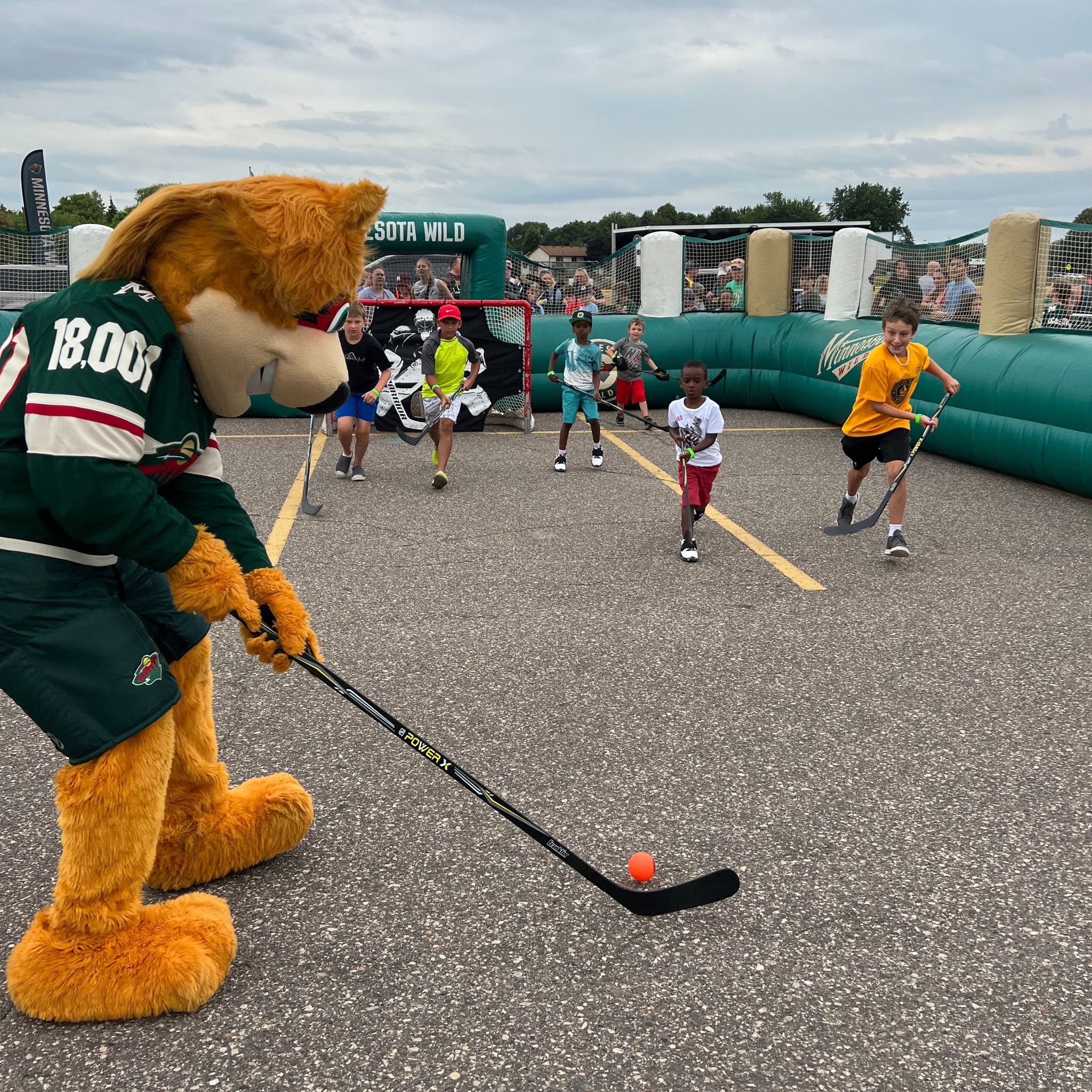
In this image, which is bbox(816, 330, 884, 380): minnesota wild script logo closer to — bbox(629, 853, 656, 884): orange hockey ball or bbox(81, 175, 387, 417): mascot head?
bbox(629, 853, 656, 884): orange hockey ball

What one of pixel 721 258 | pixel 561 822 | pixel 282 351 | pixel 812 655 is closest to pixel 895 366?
pixel 812 655

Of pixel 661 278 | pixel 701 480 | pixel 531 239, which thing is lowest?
pixel 701 480

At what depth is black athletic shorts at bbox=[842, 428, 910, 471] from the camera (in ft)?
22.7

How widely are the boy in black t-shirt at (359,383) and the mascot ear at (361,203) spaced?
6.28m

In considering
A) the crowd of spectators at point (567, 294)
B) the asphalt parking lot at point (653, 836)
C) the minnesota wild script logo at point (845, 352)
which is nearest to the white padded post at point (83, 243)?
the crowd of spectators at point (567, 294)

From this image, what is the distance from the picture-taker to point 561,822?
331 cm

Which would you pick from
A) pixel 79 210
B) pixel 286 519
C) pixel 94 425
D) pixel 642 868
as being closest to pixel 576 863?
pixel 642 868

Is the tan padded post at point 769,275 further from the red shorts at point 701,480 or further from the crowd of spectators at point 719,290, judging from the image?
the red shorts at point 701,480

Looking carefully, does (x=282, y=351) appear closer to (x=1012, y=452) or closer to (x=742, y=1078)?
(x=742, y=1078)

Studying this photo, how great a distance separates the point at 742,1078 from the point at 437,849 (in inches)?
49.1

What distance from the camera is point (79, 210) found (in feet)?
200

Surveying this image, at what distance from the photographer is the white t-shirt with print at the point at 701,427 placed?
22.4 ft

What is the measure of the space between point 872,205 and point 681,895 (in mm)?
116558

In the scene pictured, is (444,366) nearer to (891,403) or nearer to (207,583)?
(891,403)
